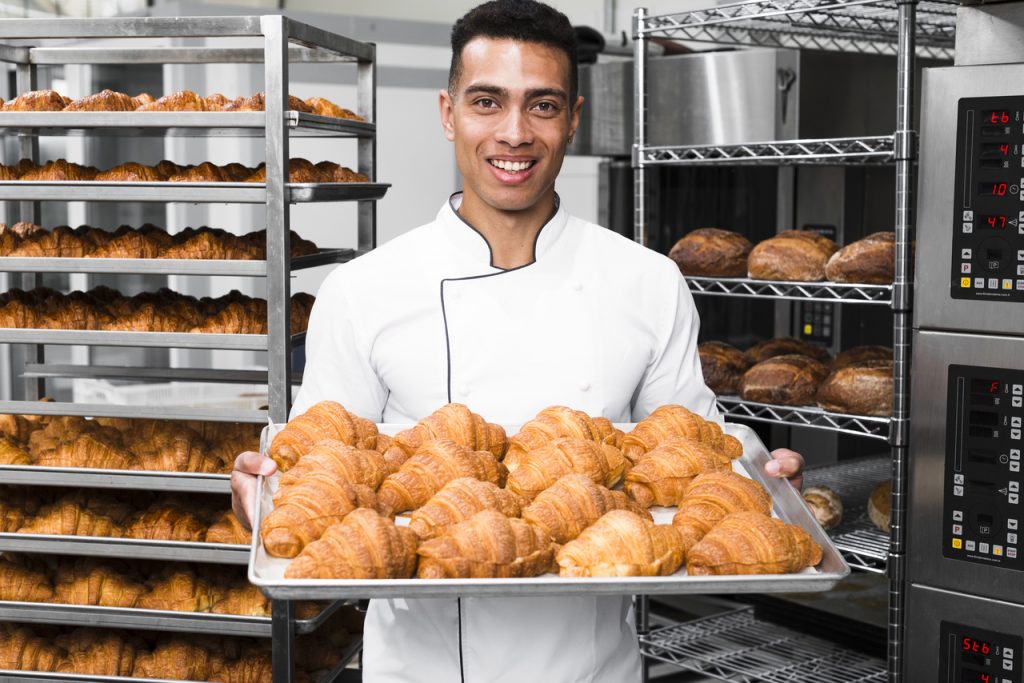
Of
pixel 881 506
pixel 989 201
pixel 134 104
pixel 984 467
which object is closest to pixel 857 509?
pixel 881 506

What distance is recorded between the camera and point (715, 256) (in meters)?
3.12

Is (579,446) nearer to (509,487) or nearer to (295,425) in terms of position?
(509,487)

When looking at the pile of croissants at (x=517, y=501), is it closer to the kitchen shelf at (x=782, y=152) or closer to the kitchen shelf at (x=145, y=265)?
the kitchen shelf at (x=145, y=265)

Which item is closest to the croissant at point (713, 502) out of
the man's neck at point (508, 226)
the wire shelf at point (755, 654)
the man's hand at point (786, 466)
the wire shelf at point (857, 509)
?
the man's hand at point (786, 466)

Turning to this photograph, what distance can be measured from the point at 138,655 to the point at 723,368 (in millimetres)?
1749

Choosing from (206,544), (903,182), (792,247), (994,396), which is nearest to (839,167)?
(792,247)

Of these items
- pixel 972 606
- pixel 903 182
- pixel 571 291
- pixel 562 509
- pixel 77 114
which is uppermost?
pixel 77 114

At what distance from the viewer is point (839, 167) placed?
3.31 metres

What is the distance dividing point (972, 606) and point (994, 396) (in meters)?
0.45

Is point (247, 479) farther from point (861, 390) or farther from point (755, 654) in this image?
point (755, 654)

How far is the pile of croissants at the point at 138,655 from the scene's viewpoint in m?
2.81

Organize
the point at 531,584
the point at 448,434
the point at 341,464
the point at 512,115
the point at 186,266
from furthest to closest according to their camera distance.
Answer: the point at 186,266 → the point at 512,115 → the point at 448,434 → the point at 341,464 → the point at 531,584

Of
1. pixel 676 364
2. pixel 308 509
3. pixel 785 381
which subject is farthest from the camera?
pixel 785 381

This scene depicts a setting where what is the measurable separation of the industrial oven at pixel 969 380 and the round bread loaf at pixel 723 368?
77 cm
